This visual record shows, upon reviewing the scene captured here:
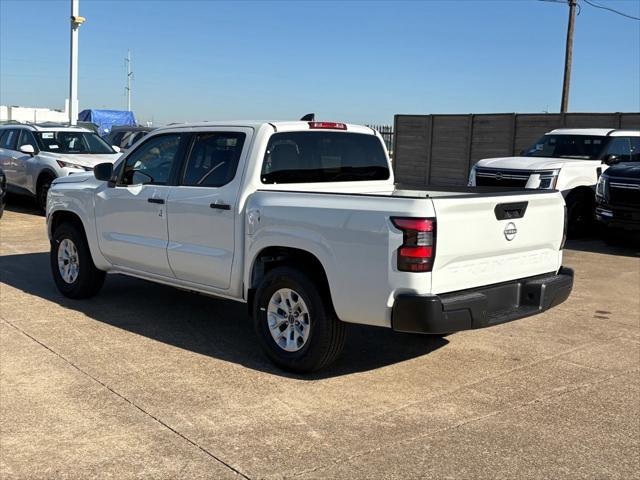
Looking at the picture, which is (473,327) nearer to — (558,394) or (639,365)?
(558,394)

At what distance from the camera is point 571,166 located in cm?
1252

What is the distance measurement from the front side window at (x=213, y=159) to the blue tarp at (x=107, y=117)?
34.8 meters

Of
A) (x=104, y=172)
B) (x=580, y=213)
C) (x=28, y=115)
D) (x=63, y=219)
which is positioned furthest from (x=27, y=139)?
(x=28, y=115)

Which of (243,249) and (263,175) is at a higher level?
(263,175)

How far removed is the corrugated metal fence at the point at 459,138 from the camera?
69.6 feet

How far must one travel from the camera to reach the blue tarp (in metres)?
39.5

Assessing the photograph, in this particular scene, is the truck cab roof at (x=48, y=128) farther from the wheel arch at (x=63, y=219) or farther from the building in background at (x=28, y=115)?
the building in background at (x=28, y=115)

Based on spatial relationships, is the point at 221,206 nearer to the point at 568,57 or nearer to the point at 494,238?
the point at 494,238

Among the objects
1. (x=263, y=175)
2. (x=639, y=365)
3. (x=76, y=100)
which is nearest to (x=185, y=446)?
(x=263, y=175)

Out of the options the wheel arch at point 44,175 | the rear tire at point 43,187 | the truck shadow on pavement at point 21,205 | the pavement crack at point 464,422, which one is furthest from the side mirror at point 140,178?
the truck shadow on pavement at point 21,205

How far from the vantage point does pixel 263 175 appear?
5.71 metres

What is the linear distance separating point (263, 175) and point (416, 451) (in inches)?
99.9

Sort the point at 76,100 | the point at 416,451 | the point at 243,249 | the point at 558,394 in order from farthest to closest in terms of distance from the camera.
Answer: the point at 76,100 < the point at 243,249 < the point at 558,394 < the point at 416,451

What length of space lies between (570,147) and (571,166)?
Answer: 1407 millimetres
